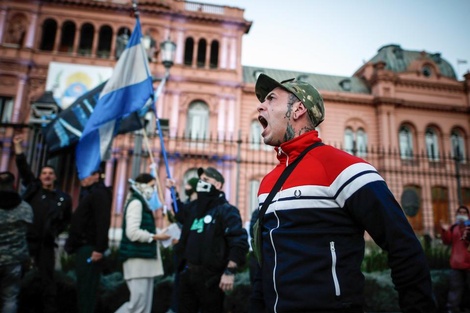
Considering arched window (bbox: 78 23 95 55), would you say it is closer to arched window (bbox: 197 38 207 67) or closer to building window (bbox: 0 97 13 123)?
building window (bbox: 0 97 13 123)

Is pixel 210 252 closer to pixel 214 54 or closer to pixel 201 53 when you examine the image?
pixel 214 54

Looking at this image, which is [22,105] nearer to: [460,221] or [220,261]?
[220,261]

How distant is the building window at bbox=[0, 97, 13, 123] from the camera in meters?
16.9

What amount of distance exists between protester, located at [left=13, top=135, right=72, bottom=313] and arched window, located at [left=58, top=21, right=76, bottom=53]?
1765cm

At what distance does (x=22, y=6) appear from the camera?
59.6ft

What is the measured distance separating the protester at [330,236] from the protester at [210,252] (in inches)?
61.7

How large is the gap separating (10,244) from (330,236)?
11.7 feet

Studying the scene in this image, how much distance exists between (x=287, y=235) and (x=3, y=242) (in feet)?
11.1

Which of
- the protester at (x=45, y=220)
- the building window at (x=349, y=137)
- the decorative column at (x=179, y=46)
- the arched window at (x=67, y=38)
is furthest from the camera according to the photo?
the building window at (x=349, y=137)

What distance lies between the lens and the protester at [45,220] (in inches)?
165

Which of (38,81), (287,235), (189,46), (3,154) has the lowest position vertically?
(287,235)

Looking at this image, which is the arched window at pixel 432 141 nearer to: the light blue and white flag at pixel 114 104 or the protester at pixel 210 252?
the light blue and white flag at pixel 114 104

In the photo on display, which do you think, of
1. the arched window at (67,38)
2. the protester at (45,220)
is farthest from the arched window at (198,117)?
the protester at (45,220)

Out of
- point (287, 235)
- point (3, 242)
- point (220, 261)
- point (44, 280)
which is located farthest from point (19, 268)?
point (287, 235)
